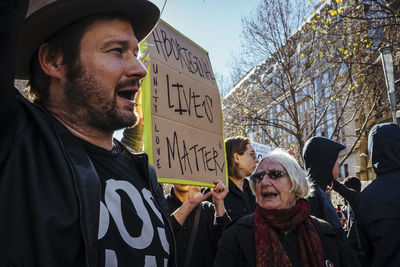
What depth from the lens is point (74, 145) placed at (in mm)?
1202

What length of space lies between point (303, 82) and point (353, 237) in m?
10.3

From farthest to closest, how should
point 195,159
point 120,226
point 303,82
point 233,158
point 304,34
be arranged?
point 303,82 → point 304,34 → point 233,158 → point 195,159 → point 120,226

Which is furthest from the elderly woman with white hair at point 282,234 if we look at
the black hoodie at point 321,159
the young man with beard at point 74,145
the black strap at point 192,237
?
the young man with beard at point 74,145

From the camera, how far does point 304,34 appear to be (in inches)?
468

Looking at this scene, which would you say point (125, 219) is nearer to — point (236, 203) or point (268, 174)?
point (268, 174)

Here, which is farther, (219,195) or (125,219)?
(219,195)

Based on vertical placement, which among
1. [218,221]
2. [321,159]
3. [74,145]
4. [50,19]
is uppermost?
[50,19]

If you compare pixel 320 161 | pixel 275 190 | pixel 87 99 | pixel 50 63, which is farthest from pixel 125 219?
pixel 320 161

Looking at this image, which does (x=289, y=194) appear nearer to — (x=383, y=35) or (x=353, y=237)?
(x=353, y=237)

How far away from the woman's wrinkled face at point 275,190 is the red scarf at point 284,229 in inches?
3.7

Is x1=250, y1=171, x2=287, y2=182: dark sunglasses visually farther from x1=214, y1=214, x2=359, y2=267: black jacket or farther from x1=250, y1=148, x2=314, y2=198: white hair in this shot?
x1=214, y1=214, x2=359, y2=267: black jacket

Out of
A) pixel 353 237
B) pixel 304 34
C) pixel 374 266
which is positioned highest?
pixel 304 34

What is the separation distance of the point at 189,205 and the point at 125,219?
154 centimetres

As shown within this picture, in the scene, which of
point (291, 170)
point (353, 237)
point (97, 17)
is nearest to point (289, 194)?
point (291, 170)
